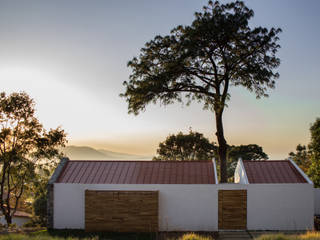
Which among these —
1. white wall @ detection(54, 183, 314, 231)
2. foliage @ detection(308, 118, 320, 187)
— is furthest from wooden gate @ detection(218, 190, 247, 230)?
foliage @ detection(308, 118, 320, 187)

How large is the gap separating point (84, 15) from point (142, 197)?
1074cm

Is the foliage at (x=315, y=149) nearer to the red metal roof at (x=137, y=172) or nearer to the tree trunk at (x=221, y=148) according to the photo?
the tree trunk at (x=221, y=148)

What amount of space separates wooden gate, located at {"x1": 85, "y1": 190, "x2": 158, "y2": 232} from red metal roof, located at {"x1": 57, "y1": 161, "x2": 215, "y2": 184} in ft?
3.46

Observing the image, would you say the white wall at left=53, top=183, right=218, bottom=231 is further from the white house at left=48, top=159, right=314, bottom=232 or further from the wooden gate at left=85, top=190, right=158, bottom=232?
the wooden gate at left=85, top=190, right=158, bottom=232

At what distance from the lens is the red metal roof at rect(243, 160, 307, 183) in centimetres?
1503

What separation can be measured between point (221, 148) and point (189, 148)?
69.5 ft

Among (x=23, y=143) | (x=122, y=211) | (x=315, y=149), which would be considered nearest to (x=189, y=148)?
(x=315, y=149)

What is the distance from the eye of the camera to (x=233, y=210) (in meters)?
14.3

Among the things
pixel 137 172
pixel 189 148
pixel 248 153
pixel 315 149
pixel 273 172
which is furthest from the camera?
pixel 248 153

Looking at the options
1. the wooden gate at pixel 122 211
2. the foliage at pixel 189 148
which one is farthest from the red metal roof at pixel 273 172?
the foliage at pixel 189 148

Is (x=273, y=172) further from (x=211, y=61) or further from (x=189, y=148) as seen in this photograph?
(x=189, y=148)

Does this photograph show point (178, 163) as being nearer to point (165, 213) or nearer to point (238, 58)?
point (165, 213)

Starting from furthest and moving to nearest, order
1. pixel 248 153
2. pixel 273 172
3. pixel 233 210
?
pixel 248 153 < pixel 273 172 < pixel 233 210

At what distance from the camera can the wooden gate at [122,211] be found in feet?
46.6
